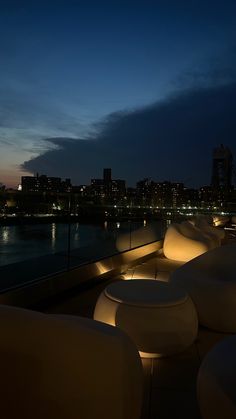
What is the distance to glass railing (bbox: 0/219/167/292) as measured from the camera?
4039 mm

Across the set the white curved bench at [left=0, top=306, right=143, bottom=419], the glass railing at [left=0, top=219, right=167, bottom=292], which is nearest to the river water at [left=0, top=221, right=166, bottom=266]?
the glass railing at [left=0, top=219, right=167, bottom=292]

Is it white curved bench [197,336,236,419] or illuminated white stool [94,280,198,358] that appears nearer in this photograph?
white curved bench [197,336,236,419]

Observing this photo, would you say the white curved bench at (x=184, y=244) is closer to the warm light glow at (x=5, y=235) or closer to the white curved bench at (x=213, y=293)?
the white curved bench at (x=213, y=293)

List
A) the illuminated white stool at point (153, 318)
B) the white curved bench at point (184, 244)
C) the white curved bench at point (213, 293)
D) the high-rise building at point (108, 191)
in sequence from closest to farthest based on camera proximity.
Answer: the illuminated white stool at point (153, 318) < the white curved bench at point (213, 293) < the white curved bench at point (184, 244) < the high-rise building at point (108, 191)

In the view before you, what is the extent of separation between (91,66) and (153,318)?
48.6 feet

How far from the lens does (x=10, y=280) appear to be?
13.0 ft

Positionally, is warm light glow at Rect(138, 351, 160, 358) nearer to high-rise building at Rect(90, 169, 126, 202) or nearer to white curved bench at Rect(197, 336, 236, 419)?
white curved bench at Rect(197, 336, 236, 419)

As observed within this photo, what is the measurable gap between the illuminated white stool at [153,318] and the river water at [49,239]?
4.93 feet

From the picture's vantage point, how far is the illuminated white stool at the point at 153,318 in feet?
9.33

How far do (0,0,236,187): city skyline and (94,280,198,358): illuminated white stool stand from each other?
3126 mm

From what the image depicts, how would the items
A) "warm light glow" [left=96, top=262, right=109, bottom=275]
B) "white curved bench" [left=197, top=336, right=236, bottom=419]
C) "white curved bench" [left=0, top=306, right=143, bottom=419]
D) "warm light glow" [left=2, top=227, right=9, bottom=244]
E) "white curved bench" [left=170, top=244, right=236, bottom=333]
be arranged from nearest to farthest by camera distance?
"white curved bench" [left=0, top=306, right=143, bottom=419], "white curved bench" [left=197, top=336, right=236, bottom=419], "white curved bench" [left=170, top=244, right=236, bottom=333], "warm light glow" [left=2, top=227, right=9, bottom=244], "warm light glow" [left=96, top=262, right=109, bottom=275]

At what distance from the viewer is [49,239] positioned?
16.1ft

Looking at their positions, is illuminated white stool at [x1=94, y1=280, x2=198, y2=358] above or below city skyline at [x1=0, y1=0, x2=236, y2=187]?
below

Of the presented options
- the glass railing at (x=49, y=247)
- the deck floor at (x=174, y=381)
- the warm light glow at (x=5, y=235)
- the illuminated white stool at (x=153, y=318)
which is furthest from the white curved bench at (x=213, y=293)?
the warm light glow at (x=5, y=235)
